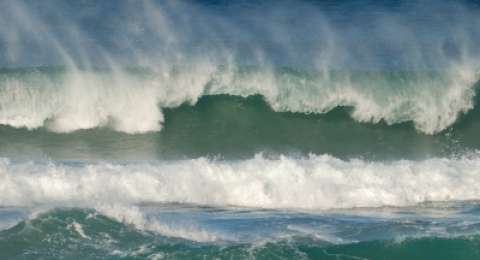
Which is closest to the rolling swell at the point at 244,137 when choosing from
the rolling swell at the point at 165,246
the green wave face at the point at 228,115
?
the green wave face at the point at 228,115

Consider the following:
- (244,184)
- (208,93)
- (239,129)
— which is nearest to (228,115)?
(239,129)

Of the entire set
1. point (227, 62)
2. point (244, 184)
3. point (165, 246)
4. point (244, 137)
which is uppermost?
point (227, 62)

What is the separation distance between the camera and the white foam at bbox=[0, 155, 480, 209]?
45.8ft

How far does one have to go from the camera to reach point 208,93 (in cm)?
1891

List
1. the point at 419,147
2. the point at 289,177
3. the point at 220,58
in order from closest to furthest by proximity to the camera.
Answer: the point at 289,177 < the point at 419,147 < the point at 220,58

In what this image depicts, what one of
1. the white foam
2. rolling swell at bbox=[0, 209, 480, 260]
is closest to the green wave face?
the white foam

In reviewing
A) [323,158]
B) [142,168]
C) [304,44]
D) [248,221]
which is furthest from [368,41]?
[248,221]

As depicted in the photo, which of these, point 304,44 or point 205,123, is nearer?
point 205,123

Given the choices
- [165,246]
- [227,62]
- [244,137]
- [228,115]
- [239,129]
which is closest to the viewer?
[165,246]

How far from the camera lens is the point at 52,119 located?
18.5m

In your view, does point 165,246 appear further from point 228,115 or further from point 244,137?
point 228,115

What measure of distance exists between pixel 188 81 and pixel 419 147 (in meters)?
4.67

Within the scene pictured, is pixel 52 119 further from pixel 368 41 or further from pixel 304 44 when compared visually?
pixel 368 41

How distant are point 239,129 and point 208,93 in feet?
3.69
